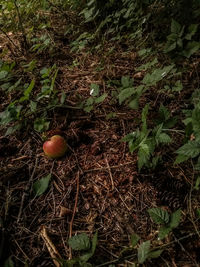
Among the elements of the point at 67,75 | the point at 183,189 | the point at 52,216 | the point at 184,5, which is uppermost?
the point at 184,5

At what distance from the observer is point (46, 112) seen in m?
1.90

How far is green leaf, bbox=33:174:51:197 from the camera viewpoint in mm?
1440

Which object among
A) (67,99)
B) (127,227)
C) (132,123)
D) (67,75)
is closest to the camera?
(127,227)

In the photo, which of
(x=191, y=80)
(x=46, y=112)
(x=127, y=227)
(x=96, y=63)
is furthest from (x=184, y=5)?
(x=127, y=227)

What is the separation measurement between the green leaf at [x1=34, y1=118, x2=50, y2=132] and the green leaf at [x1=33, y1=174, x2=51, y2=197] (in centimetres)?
41

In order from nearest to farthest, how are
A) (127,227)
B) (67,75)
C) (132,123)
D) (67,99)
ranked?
(127,227)
(132,123)
(67,99)
(67,75)

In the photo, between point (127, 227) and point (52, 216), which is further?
point (52, 216)

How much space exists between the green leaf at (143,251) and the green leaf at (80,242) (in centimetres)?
23

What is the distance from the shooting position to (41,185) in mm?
1470

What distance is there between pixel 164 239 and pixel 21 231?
743mm

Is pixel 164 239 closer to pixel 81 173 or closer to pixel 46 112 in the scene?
pixel 81 173

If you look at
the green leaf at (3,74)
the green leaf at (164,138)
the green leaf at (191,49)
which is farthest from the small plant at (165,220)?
the green leaf at (3,74)

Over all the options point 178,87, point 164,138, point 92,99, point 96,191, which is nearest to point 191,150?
point 164,138

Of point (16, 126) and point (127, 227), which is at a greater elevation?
point (16, 126)
